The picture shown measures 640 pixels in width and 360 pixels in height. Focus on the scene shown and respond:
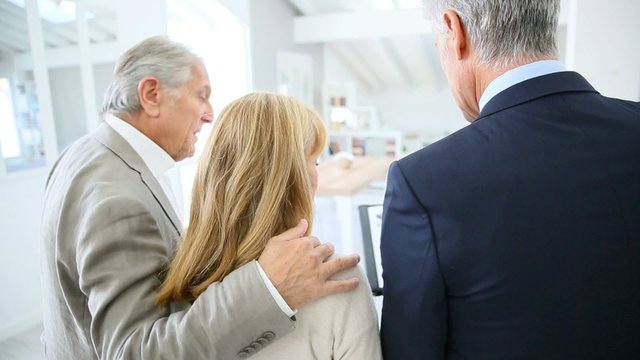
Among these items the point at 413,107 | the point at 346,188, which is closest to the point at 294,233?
the point at 346,188

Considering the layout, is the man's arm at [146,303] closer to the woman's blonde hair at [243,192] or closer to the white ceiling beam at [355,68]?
the woman's blonde hair at [243,192]

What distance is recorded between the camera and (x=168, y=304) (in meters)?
0.88

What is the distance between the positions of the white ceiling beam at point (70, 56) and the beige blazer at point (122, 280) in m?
1.93

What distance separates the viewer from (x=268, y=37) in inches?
221

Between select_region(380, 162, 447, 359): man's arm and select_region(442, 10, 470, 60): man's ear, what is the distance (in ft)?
0.80

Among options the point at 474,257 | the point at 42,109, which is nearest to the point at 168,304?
the point at 474,257

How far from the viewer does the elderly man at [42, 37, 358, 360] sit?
0.79 metres

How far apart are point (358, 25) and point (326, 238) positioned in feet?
10.3

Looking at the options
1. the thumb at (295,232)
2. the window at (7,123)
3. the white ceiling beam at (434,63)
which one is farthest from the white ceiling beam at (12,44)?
the white ceiling beam at (434,63)

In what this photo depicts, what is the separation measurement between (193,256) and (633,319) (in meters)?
0.76

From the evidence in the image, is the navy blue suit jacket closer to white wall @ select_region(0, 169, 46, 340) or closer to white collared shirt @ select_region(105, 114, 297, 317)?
white collared shirt @ select_region(105, 114, 297, 317)

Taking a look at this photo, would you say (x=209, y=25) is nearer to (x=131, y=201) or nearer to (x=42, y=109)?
(x=42, y=109)

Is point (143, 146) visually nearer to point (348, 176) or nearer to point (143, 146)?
point (143, 146)

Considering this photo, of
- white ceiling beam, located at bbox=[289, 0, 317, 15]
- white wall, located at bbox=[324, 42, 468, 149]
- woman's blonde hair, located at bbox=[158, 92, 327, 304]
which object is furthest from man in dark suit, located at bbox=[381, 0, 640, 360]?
white wall, located at bbox=[324, 42, 468, 149]
